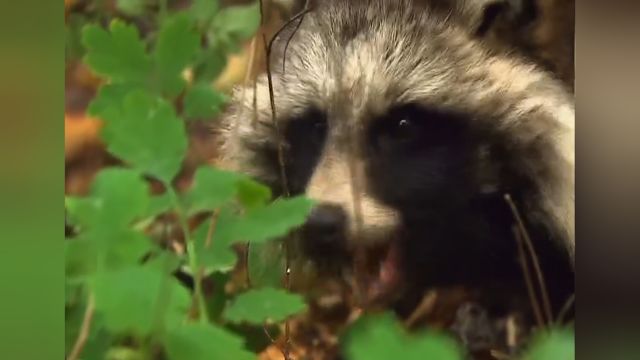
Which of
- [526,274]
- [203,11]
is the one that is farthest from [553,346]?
[203,11]

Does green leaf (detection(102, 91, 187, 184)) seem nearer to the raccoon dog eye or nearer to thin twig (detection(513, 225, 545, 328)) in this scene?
the raccoon dog eye

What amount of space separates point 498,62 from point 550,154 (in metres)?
0.15

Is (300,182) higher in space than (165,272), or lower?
higher

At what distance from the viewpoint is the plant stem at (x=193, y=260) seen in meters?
1.13

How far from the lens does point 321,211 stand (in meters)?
1.14

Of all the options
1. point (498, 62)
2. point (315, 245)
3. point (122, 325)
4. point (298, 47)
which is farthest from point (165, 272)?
point (498, 62)

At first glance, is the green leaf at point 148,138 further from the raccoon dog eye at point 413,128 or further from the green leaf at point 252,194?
the raccoon dog eye at point 413,128

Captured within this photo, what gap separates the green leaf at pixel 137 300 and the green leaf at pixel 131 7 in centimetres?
35

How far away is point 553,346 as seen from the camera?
1.14m

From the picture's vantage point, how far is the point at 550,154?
3.77 feet

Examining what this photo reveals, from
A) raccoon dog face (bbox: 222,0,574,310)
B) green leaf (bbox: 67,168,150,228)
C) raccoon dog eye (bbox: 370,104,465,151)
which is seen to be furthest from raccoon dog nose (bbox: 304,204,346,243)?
green leaf (bbox: 67,168,150,228)

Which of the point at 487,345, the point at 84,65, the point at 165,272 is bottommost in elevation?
the point at 487,345

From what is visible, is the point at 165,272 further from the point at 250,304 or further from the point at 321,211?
the point at 321,211

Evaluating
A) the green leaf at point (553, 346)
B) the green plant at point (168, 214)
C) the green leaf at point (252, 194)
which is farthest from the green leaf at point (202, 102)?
the green leaf at point (553, 346)
